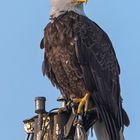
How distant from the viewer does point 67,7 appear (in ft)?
25.5

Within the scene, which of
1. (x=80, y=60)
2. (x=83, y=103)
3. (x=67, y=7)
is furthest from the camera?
(x=67, y=7)

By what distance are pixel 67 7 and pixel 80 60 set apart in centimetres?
106

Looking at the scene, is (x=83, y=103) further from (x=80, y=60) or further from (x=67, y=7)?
(x=67, y=7)

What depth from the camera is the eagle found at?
689cm

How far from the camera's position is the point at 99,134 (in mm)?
6535

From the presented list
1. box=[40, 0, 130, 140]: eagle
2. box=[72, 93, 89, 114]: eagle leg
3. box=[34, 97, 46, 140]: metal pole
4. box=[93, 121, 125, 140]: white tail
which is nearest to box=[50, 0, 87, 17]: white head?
box=[40, 0, 130, 140]: eagle

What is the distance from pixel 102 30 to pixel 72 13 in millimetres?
610

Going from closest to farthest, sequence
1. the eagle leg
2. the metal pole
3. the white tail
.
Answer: the metal pole → the eagle leg → the white tail

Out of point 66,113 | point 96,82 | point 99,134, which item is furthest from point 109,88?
point 66,113

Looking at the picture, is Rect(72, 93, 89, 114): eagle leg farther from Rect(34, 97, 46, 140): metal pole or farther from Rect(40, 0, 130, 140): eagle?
Rect(34, 97, 46, 140): metal pole

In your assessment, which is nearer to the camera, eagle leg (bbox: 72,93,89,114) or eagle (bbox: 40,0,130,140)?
eagle leg (bbox: 72,93,89,114)

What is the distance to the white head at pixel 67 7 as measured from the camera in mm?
7711

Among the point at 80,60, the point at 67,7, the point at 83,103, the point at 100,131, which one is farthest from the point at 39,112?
the point at 67,7

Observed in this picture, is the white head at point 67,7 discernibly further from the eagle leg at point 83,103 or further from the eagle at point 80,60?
the eagle leg at point 83,103
